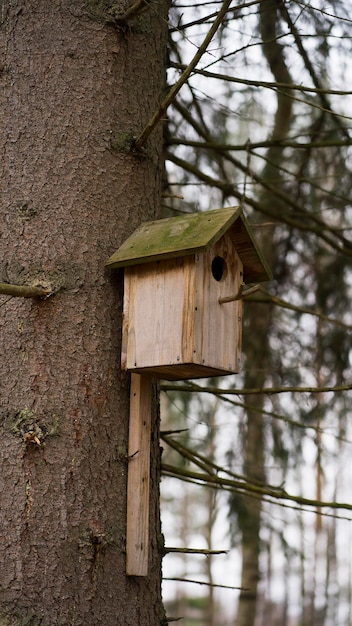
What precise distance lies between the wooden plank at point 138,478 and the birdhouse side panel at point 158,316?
0.09 meters

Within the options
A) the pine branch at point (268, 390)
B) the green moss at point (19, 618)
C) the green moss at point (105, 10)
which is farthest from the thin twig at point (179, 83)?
the green moss at point (19, 618)

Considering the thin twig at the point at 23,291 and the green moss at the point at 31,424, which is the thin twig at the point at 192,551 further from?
the thin twig at the point at 23,291

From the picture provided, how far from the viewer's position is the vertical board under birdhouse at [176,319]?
2.29 metres

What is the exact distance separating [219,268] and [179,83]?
1.95 ft

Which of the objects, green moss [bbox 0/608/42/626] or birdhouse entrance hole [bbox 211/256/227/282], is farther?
birdhouse entrance hole [bbox 211/256/227/282]

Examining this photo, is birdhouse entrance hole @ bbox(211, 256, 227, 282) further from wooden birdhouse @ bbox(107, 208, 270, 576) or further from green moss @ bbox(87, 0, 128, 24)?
green moss @ bbox(87, 0, 128, 24)

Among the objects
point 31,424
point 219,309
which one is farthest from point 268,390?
point 31,424

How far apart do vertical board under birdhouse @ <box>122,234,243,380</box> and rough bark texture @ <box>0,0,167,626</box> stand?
0.07 m

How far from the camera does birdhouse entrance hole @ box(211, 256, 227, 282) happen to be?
2496 mm

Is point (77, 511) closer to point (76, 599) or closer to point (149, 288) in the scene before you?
point (76, 599)

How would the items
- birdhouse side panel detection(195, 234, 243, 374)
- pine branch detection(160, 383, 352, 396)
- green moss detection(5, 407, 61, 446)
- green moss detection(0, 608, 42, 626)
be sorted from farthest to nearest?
pine branch detection(160, 383, 352, 396) → birdhouse side panel detection(195, 234, 243, 374) → green moss detection(5, 407, 61, 446) → green moss detection(0, 608, 42, 626)

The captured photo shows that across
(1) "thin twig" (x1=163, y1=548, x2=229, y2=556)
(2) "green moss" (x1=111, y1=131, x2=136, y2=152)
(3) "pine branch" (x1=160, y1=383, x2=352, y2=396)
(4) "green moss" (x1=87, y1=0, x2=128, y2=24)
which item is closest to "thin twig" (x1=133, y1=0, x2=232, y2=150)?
(2) "green moss" (x1=111, y1=131, x2=136, y2=152)

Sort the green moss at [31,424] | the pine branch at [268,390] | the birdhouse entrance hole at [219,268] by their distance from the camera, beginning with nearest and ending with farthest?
the green moss at [31,424] → the birdhouse entrance hole at [219,268] → the pine branch at [268,390]

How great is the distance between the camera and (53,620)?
6.86 feet
